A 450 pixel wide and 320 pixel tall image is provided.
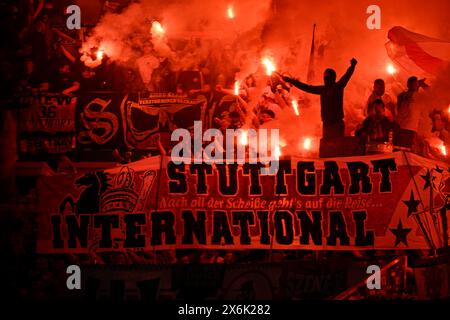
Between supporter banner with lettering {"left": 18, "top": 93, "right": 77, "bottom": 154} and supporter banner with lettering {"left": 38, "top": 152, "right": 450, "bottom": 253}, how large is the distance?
1523 mm

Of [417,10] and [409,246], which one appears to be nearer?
[409,246]

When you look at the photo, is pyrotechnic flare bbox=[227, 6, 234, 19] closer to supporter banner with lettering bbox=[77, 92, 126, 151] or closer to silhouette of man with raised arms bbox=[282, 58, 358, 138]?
silhouette of man with raised arms bbox=[282, 58, 358, 138]

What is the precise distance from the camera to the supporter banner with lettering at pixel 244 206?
751cm

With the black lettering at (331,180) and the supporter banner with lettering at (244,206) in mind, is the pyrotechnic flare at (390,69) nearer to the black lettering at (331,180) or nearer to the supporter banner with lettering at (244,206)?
the supporter banner with lettering at (244,206)

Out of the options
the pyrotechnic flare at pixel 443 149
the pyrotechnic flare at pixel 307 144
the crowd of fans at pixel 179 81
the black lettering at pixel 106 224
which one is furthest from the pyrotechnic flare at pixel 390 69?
the black lettering at pixel 106 224

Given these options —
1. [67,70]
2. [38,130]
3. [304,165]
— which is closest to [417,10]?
[304,165]

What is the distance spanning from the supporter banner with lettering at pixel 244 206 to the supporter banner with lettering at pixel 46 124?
5.00ft

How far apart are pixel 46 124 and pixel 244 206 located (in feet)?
12.0

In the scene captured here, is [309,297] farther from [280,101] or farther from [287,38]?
[287,38]

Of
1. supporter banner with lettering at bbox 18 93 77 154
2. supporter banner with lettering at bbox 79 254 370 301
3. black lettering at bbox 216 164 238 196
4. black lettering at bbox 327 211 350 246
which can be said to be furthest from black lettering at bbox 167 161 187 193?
supporter banner with lettering at bbox 18 93 77 154

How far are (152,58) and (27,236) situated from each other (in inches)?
141

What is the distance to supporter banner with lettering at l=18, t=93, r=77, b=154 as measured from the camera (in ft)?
29.4

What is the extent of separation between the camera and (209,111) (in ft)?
30.7

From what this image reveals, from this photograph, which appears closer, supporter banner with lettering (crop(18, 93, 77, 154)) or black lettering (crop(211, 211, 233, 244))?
black lettering (crop(211, 211, 233, 244))
